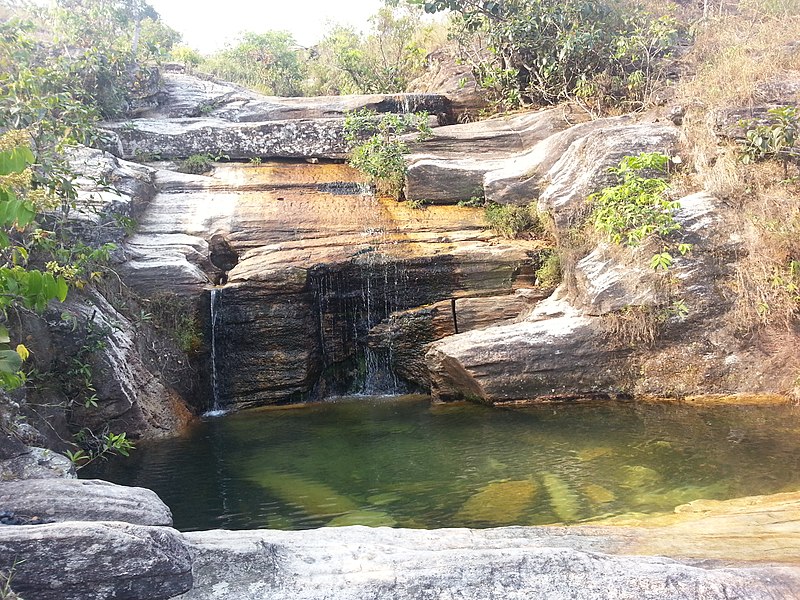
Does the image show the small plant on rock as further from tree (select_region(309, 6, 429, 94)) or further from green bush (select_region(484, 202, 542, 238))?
tree (select_region(309, 6, 429, 94))

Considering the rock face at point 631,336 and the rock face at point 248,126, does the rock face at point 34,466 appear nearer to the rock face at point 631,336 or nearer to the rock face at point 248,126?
the rock face at point 631,336

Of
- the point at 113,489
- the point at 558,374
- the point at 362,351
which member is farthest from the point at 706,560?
the point at 362,351

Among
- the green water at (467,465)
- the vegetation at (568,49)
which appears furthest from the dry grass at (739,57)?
the green water at (467,465)

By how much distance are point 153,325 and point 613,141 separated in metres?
7.63

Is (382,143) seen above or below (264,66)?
below

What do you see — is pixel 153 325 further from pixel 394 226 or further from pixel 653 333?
pixel 653 333

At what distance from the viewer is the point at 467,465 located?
23.6 ft

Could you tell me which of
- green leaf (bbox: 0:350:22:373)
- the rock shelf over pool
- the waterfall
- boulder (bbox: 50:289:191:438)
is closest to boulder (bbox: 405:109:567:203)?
the waterfall

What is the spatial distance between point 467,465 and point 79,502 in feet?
13.4

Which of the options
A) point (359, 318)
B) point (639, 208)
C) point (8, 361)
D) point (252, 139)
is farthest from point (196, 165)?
point (8, 361)

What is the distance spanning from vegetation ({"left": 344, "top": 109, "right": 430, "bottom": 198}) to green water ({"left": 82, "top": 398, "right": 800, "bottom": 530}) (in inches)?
213

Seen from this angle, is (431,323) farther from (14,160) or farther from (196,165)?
(14,160)

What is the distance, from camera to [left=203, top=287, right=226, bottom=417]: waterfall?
34.9 feet

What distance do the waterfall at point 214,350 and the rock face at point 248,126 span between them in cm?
516
